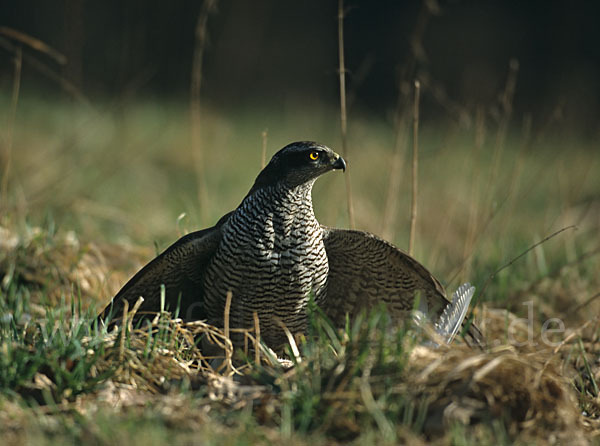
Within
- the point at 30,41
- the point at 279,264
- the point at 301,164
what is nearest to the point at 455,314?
the point at 279,264

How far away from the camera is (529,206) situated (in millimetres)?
8094

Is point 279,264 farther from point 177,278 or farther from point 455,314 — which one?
point 455,314

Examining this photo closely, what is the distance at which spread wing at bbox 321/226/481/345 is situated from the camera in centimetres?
354

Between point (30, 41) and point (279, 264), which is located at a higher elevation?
point (30, 41)

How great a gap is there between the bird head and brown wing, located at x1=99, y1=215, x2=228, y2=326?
1.26 ft

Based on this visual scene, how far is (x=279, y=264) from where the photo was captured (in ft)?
11.4

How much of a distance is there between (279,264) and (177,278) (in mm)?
552

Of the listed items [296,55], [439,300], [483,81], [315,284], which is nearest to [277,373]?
[315,284]

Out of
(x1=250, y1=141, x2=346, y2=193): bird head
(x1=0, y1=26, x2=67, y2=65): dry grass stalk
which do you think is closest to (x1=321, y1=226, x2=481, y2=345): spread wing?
(x1=250, y1=141, x2=346, y2=193): bird head

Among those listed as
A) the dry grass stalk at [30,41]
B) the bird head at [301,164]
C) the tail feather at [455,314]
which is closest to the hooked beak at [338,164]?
the bird head at [301,164]

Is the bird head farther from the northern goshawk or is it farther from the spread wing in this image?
the spread wing

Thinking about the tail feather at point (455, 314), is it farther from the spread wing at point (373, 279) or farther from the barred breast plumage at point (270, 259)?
the barred breast plumage at point (270, 259)

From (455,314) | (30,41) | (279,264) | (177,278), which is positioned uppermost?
(30,41)

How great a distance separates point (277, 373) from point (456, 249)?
388 cm
